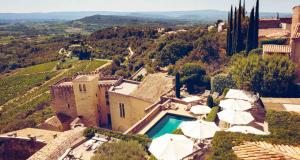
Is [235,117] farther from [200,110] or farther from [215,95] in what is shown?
[215,95]

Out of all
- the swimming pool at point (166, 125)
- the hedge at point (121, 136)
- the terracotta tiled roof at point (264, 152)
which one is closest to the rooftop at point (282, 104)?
the swimming pool at point (166, 125)

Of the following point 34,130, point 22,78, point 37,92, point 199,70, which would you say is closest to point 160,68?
point 199,70

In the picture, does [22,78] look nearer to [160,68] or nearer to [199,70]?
[160,68]

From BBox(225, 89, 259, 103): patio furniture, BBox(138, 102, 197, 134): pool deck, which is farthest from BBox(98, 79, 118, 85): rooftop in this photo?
BBox(225, 89, 259, 103): patio furniture

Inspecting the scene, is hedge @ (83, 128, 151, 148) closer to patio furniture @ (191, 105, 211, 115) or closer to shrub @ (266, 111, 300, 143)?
patio furniture @ (191, 105, 211, 115)

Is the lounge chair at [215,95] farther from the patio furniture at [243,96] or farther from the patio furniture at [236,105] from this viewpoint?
the patio furniture at [236,105]

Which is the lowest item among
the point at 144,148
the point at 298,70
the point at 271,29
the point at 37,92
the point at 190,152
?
the point at 37,92

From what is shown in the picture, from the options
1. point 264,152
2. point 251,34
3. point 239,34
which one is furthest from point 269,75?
point 239,34

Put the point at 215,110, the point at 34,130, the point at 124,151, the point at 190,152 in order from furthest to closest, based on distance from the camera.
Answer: the point at 34,130
the point at 215,110
the point at 124,151
the point at 190,152

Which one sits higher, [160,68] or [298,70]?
[298,70]
